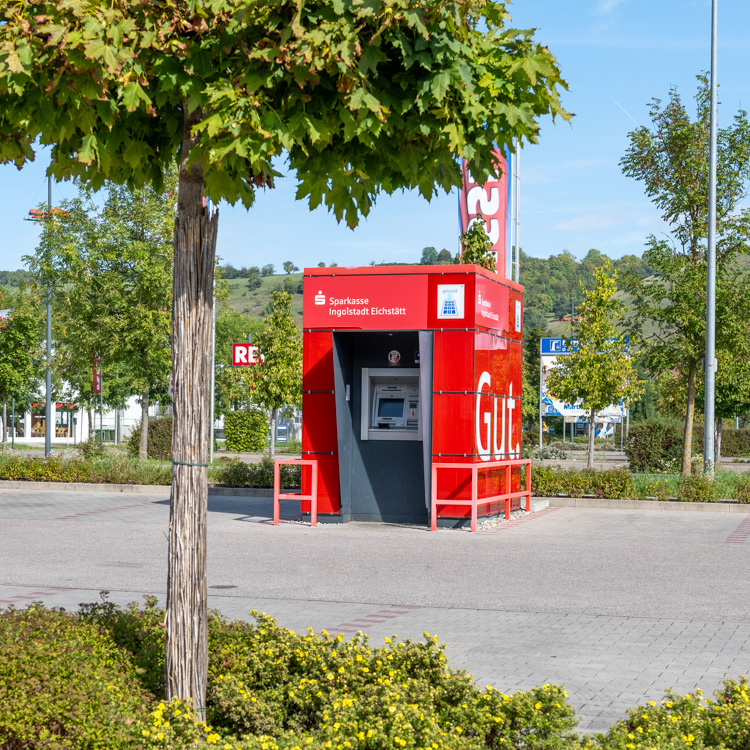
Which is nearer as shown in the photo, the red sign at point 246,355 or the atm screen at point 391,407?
the atm screen at point 391,407

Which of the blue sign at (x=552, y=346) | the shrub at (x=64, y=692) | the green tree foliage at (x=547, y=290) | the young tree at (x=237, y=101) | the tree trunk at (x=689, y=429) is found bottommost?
the shrub at (x=64, y=692)

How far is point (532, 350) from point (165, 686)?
67.5m

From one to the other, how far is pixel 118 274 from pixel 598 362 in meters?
14.3

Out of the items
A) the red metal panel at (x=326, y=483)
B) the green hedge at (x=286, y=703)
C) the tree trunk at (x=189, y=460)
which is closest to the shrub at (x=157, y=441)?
the red metal panel at (x=326, y=483)

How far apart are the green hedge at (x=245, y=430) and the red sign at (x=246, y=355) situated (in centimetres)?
542

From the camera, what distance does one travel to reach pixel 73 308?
31.4 meters

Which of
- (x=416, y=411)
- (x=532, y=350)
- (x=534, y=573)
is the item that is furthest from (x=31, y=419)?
(x=534, y=573)

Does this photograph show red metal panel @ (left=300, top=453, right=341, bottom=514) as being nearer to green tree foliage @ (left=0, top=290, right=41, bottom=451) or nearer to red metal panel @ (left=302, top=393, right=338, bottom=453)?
red metal panel @ (left=302, top=393, right=338, bottom=453)

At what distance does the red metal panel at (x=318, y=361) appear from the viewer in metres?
16.1

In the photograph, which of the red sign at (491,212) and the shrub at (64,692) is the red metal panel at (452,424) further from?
the shrub at (64,692)

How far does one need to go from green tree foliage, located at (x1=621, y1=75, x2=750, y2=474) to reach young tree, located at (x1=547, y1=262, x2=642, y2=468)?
4.55 ft

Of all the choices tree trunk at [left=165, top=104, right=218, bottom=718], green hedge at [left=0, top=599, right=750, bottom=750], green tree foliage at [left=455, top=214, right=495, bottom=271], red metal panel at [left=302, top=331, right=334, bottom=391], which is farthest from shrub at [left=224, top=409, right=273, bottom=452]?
tree trunk at [left=165, top=104, right=218, bottom=718]

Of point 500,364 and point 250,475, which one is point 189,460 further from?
point 250,475

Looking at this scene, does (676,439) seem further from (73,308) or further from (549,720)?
(549,720)
